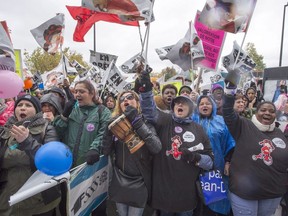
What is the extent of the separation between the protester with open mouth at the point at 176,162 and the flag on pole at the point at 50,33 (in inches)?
159

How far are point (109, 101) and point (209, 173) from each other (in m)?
3.33

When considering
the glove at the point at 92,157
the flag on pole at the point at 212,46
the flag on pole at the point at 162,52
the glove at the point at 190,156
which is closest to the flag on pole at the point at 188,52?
the flag on pole at the point at 212,46

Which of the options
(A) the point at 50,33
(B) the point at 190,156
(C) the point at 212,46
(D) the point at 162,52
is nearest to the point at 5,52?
(B) the point at 190,156

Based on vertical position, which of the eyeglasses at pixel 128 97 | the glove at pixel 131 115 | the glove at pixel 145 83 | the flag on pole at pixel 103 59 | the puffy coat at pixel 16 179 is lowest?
the puffy coat at pixel 16 179

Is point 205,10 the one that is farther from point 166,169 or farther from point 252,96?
point 252,96

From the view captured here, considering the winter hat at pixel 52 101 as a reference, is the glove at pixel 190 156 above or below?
below

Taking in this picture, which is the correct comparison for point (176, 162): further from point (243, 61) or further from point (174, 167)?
point (243, 61)

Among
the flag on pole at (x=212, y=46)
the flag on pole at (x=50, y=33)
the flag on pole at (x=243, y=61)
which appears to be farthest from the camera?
the flag on pole at (x=243, y=61)

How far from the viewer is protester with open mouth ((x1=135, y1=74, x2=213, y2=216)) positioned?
2660mm

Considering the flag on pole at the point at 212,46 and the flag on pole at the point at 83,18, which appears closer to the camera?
the flag on pole at the point at 83,18

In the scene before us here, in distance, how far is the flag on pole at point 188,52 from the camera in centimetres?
425

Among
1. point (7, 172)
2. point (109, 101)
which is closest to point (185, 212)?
point (7, 172)

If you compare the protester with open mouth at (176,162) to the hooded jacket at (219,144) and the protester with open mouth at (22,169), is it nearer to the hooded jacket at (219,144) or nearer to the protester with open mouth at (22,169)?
the hooded jacket at (219,144)

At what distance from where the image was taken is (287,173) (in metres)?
2.87
